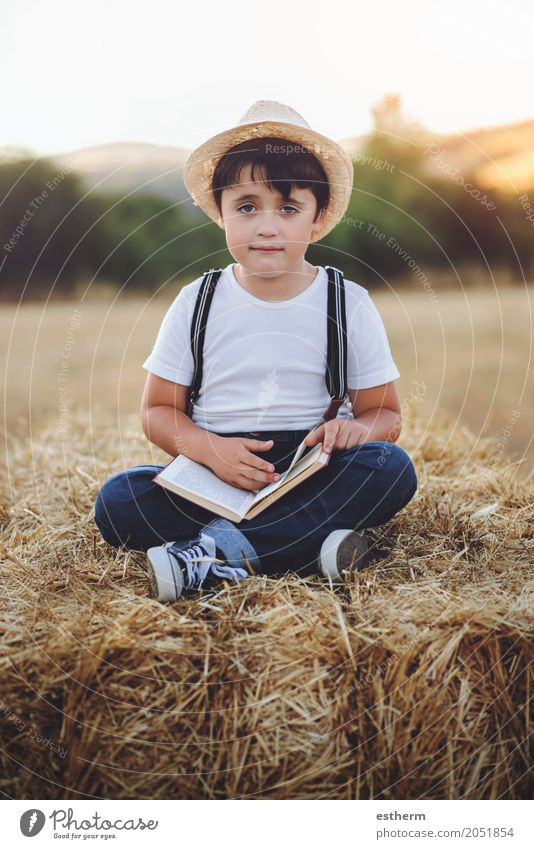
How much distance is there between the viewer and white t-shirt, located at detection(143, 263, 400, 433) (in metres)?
2.07

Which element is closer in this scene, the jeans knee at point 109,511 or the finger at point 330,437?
the finger at point 330,437

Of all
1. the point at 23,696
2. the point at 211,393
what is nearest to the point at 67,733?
the point at 23,696

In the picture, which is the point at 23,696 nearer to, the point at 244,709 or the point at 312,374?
the point at 244,709

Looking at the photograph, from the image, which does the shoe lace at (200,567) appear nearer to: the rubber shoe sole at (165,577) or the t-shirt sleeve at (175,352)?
the rubber shoe sole at (165,577)

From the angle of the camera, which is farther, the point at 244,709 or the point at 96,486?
the point at 96,486

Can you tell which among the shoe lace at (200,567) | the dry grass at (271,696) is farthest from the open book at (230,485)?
the dry grass at (271,696)

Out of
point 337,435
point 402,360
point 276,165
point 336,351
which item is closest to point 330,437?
point 337,435

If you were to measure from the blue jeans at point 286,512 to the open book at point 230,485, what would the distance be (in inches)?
2.5

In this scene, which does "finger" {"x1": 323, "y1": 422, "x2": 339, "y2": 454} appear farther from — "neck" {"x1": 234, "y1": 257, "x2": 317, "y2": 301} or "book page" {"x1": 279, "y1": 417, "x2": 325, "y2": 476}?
"neck" {"x1": 234, "y1": 257, "x2": 317, "y2": 301}

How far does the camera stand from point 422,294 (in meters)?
5.48

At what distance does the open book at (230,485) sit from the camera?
182cm

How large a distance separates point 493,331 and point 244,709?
501 centimetres

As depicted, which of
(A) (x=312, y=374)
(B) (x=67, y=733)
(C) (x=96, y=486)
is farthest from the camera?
(C) (x=96, y=486)

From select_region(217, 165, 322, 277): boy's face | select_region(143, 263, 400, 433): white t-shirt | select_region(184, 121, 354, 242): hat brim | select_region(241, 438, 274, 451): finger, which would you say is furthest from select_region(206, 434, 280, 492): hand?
select_region(184, 121, 354, 242): hat brim
